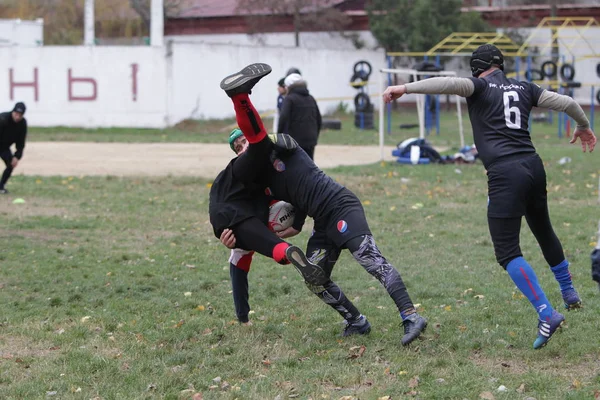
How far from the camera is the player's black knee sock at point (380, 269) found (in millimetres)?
5762

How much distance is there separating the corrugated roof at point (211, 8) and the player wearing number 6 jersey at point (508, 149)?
130 feet

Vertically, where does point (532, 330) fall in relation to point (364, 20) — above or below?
below

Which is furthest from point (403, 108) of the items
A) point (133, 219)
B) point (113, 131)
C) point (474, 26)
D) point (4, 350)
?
point (4, 350)

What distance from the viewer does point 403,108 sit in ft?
139

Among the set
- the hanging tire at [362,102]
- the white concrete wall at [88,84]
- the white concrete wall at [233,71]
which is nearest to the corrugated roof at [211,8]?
the white concrete wall at [233,71]

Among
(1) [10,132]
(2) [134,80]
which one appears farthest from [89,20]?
(1) [10,132]

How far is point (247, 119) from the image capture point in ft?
18.3

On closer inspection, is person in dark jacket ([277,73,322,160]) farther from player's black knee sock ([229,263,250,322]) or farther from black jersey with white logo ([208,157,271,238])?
black jersey with white logo ([208,157,271,238])

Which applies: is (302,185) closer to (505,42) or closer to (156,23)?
(156,23)

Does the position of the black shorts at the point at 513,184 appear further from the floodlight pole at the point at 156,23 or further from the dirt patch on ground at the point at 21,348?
the floodlight pole at the point at 156,23

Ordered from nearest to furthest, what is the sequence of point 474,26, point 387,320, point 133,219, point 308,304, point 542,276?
point 387,320, point 308,304, point 542,276, point 133,219, point 474,26

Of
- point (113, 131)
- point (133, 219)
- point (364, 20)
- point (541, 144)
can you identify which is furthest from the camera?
point (364, 20)

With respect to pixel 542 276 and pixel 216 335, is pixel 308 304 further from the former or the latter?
pixel 542 276

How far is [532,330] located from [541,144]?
1789 centimetres
